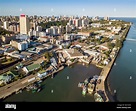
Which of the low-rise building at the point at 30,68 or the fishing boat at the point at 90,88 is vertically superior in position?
the low-rise building at the point at 30,68

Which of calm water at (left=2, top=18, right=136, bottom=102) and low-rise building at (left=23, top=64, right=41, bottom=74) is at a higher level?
low-rise building at (left=23, top=64, right=41, bottom=74)

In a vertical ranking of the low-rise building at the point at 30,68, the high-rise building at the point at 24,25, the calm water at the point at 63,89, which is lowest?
the calm water at the point at 63,89

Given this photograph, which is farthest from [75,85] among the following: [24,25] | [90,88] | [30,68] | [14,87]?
[24,25]


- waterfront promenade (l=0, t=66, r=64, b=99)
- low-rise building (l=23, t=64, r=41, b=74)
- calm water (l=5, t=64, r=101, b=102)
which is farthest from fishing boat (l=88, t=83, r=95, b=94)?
low-rise building (l=23, t=64, r=41, b=74)

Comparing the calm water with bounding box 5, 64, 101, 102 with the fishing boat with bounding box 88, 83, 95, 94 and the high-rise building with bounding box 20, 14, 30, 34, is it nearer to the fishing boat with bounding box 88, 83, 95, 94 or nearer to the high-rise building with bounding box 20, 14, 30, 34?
the fishing boat with bounding box 88, 83, 95, 94

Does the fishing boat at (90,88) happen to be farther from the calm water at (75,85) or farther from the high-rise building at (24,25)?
the high-rise building at (24,25)

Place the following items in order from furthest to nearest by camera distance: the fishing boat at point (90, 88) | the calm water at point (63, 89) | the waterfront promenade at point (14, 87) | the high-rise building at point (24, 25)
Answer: the high-rise building at point (24, 25) < the fishing boat at point (90, 88) < the waterfront promenade at point (14, 87) < the calm water at point (63, 89)

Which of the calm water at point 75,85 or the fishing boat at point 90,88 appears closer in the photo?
the calm water at point 75,85

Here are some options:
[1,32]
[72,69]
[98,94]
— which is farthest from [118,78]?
[1,32]

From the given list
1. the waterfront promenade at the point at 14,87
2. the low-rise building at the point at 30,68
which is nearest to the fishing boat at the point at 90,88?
the waterfront promenade at the point at 14,87

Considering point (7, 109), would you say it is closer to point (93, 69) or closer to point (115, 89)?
point (115, 89)
